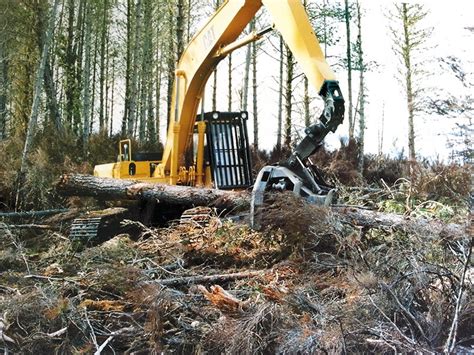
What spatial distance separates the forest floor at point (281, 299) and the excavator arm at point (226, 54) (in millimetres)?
1136

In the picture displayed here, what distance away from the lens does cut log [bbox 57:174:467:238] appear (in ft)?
15.7

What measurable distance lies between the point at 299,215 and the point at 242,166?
364 centimetres

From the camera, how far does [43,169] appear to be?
37.8 feet

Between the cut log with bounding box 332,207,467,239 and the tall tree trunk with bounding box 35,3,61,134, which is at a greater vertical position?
the tall tree trunk with bounding box 35,3,61,134

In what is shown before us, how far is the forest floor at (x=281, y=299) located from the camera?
3887 millimetres

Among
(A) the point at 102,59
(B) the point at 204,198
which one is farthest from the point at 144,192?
(A) the point at 102,59

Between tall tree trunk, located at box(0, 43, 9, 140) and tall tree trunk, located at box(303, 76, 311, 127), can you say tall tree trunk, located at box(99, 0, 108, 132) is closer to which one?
tall tree trunk, located at box(0, 43, 9, 140)

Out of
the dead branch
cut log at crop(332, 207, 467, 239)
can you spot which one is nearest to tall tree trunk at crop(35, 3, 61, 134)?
the dead branch

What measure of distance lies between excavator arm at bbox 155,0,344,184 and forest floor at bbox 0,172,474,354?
3.73ft

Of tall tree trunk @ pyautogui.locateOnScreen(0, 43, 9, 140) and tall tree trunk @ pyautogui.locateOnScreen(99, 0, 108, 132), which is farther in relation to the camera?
tall tree trunk @ pyautogui.locateOnScreen(99, 0, 108, 132)

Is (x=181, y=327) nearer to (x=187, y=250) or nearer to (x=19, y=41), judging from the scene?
(x=187, y=250)

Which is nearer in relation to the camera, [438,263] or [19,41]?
[438,263]

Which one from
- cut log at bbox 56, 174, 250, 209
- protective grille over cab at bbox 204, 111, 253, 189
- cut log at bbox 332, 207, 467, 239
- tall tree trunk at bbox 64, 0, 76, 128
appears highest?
tall tree trunk at bbox 64, 0, 76, 128

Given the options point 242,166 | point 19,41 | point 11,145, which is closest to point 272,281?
point 242,166
